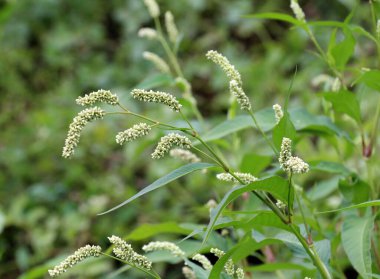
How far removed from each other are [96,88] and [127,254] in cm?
347

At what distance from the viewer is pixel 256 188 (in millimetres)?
970

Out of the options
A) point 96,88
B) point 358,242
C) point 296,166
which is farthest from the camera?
point 96,88

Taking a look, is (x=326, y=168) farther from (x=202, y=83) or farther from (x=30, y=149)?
(x=202, y=83)

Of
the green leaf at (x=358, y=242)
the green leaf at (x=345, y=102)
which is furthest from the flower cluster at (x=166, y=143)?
the green leaf at (x=345, y=102)

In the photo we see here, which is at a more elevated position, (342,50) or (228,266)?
(342,50)

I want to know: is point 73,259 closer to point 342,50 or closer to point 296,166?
point 296,166

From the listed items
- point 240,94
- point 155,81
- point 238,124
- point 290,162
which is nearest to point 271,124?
point 238,124

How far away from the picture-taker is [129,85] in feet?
14.3

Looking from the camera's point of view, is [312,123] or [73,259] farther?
[312,123]

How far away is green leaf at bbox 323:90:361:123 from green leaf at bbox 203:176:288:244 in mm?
427

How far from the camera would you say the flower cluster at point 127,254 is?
993mm

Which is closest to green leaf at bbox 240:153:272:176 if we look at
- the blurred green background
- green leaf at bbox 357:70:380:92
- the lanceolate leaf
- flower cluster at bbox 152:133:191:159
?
the lanceolate leaf

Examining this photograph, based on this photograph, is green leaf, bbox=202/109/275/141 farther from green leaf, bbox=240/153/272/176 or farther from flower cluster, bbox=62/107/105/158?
flower cluster, bbox=62/107/105/158

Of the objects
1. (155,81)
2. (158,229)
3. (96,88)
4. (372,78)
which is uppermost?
(96,88)
